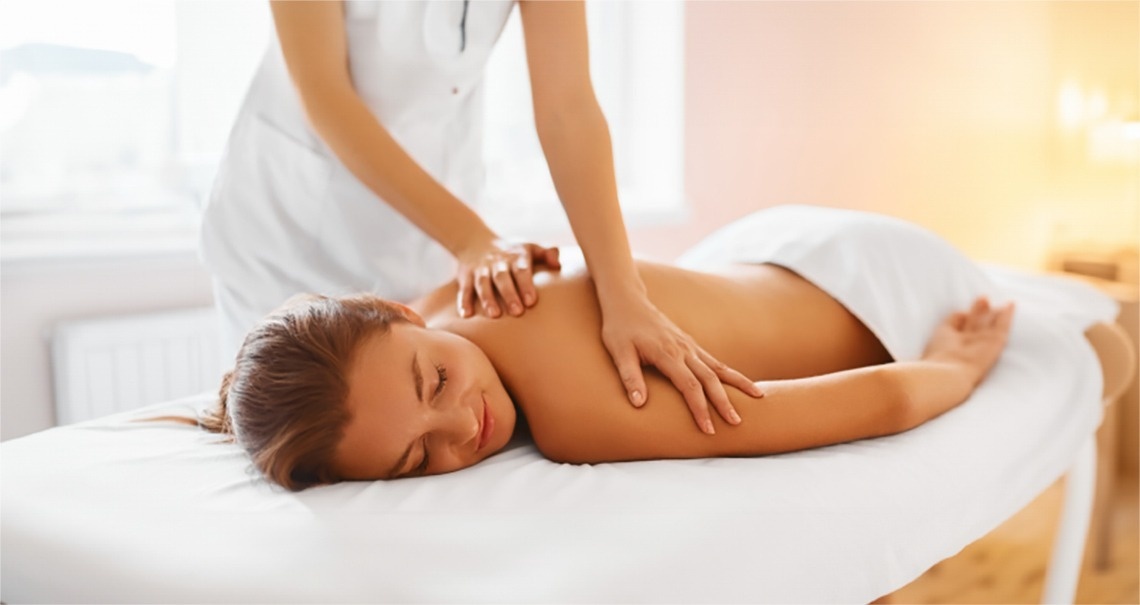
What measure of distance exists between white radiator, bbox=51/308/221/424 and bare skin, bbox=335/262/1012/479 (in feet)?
2.66

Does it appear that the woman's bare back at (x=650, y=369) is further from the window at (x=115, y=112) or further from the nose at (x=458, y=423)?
the window at (x=115, y=112)

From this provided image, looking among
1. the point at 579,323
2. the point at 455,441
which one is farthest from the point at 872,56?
the point at 455,441

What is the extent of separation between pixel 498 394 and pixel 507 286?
0.16m

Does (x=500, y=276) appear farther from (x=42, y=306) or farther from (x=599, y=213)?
(x=42, y=306)

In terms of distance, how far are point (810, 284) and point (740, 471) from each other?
23.6 inches

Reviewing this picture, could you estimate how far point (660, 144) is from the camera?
2.94 m

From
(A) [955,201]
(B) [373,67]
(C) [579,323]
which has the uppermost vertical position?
(B) [373,67]

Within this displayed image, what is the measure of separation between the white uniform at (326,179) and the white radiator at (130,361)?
41cm

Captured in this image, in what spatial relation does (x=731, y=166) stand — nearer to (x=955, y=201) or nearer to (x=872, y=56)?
(x=872, y=56)

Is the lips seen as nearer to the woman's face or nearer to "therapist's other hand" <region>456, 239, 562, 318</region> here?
the woman's face

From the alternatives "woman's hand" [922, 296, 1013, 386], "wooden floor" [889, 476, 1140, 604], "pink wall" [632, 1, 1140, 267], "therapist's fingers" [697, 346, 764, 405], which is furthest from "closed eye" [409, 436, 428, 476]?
"pink wall" [632, 1, 1140, 267]

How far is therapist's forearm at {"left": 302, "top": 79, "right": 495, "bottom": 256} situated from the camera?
4.41 feet

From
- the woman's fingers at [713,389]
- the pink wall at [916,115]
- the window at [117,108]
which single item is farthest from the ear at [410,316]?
the pink wall at [916,115]

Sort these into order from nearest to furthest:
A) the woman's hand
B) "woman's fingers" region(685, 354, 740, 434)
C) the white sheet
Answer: the white sheet → "woman's fingers" region(685, 354, 740, 434) → the woman's hand
